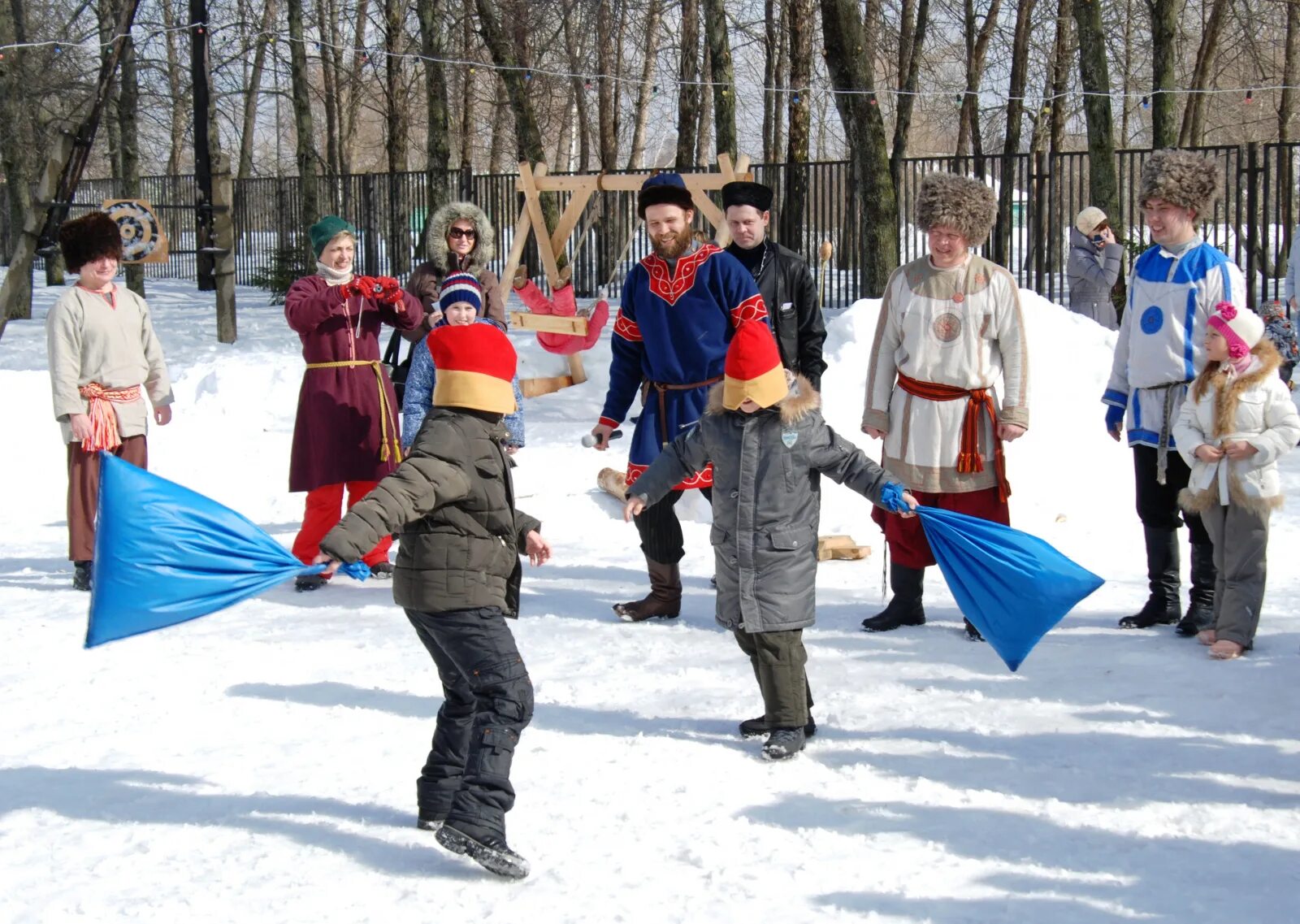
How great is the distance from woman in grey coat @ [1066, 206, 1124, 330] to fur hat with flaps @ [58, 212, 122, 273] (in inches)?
336

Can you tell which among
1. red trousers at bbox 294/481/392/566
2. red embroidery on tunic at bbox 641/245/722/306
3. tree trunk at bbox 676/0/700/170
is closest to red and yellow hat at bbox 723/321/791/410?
red embroidery on tunic at bbox 641/245/722/306

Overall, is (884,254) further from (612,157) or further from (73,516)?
(612,157)

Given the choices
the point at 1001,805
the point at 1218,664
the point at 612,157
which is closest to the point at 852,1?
the point at 1218,664

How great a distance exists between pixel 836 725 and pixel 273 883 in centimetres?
196

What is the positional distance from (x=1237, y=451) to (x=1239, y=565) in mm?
430

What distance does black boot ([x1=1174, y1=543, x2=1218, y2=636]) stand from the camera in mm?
5648

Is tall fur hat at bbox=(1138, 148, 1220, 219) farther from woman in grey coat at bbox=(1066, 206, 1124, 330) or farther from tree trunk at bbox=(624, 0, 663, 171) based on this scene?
tree trunk at bbox=(624, 0, 663, 171)

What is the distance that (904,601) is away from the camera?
5988mm

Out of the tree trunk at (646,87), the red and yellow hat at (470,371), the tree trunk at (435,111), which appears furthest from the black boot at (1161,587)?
the tree trunk at (646,87)

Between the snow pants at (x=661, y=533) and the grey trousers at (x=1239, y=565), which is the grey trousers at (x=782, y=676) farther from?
the grey trousers at (x=1239, y=565)

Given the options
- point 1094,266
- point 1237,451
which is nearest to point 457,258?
point 1237,451

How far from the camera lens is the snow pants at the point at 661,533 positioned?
20.1 feet

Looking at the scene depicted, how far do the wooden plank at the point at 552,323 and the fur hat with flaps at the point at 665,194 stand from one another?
563 cm

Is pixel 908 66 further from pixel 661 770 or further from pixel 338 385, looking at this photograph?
pixel 661 770
